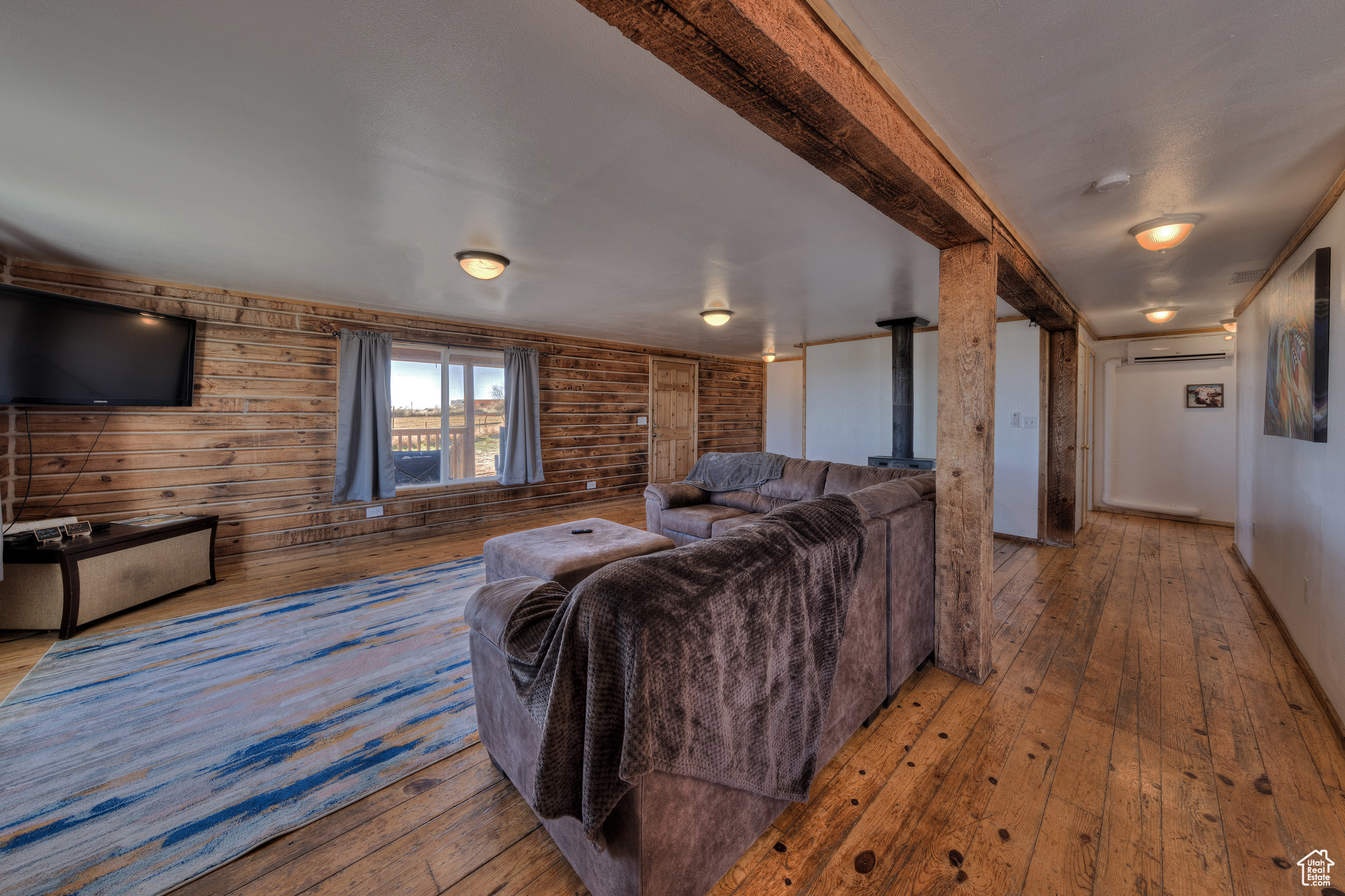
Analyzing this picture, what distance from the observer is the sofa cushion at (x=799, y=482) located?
158 inches

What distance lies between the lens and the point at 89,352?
3156mm

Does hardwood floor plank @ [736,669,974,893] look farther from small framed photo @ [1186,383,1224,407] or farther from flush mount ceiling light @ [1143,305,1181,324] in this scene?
small framed photo @ [1186,383,1224,407]

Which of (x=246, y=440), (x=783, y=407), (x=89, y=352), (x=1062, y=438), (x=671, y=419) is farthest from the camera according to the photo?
(x=783, y=407)

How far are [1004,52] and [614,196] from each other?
151 centimetres

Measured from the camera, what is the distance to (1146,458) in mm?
5492

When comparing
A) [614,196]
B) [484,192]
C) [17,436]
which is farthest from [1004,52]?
[17,436]

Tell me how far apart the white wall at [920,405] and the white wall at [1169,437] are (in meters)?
2.09

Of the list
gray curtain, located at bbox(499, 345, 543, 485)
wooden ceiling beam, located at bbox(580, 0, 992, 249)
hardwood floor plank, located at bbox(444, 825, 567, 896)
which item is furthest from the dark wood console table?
wooden ceiling beam, located at bbox(580, 0, 992, 249)

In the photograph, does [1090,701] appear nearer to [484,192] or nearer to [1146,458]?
[484,192]

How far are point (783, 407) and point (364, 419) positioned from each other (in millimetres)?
6504

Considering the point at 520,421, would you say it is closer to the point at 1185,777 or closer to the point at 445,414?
the point at 445,414

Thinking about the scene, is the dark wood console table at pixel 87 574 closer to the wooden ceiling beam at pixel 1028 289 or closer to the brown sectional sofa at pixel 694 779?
the brown sectional sofa at pixel 694 779

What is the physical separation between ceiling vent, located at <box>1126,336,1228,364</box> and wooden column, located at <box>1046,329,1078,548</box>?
2.08 meters

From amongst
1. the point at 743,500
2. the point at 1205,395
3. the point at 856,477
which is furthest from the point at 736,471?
the point at 1205,395
